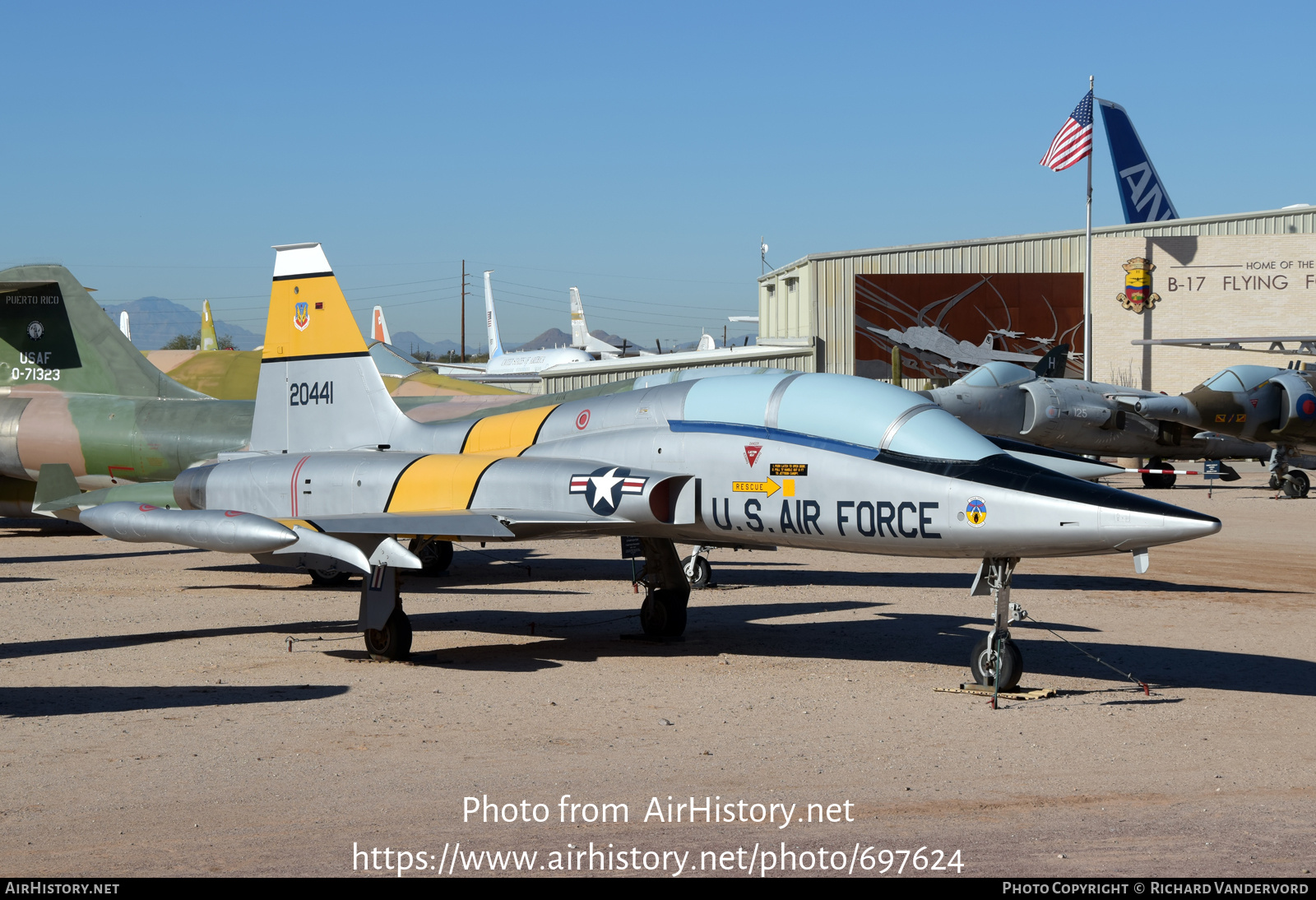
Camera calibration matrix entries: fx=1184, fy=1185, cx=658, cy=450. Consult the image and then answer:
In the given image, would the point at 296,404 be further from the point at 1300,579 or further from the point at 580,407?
the point at 1300,579

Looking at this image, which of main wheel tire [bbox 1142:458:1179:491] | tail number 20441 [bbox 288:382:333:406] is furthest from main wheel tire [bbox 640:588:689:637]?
main wheel tire [bbox 1142:458:1179:491]

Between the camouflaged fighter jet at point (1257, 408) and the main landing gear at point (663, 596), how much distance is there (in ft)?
70.1

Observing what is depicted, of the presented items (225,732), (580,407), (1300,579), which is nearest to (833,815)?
(225,732)

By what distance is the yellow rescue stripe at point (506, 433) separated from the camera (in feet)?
36.7

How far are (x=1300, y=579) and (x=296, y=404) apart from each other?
12.8 metres

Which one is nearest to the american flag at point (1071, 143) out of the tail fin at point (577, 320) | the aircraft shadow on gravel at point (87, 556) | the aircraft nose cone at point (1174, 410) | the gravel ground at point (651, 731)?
the aircraft nose cone at point (1174, 410)

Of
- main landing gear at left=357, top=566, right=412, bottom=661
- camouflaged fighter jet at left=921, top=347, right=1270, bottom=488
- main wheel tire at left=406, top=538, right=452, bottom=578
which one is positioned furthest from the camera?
camouflaged fighter jet at left=921, top=347, right=1270, bottom=488

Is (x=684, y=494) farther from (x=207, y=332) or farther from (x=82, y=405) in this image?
(x=207, y=332)

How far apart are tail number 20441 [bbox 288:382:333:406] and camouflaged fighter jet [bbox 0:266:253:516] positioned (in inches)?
217

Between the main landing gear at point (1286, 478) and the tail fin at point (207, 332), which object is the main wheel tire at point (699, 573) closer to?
the main landing gear at point (1286, 478)

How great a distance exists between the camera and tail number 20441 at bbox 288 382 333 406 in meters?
13.0

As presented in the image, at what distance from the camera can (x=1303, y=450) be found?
30578mm

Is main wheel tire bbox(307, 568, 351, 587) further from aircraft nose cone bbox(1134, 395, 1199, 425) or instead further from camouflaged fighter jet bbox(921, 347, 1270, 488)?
aircraft nose cone bbox(1134, 395, 1199, 425)

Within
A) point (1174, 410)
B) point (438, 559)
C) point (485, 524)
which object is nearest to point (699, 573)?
point (438, 559)
